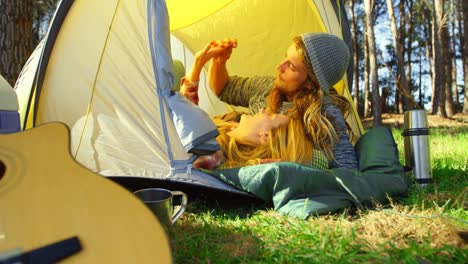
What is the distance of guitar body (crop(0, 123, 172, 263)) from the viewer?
947mm

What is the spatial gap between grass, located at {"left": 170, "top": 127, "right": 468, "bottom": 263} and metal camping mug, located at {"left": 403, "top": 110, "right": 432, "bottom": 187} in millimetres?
265

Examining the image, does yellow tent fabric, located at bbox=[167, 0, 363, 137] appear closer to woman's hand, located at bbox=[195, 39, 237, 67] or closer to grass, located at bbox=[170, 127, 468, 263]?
woman's hand, located at bbox=[195, 39, 237, 67]

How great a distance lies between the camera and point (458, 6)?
44.1ft

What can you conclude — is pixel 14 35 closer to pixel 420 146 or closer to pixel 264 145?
pixel 264 145

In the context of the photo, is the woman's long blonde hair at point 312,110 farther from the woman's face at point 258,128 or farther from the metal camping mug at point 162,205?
the metal camping mug at point 162,205

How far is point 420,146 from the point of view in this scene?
7.04ft

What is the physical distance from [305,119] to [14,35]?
259 cm

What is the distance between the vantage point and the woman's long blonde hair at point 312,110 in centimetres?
207

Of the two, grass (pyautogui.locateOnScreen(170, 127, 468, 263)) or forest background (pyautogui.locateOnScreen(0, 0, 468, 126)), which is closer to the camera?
grass (pyautogui.locateOnScreen(170, 127, 468, 263))

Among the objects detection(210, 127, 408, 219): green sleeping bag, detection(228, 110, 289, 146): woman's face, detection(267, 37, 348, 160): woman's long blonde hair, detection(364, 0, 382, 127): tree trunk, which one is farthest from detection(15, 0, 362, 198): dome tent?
detection(364, 0, 382, 127): tree trunk

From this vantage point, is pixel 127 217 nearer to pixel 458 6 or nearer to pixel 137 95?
pixel 137 95

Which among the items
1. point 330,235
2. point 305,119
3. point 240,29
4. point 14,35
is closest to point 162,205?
point 330,235

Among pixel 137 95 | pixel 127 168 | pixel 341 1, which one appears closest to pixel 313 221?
pixel 127 168

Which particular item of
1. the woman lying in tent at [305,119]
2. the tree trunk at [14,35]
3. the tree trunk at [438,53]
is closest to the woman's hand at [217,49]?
the woman lying in tent at [305,119]
